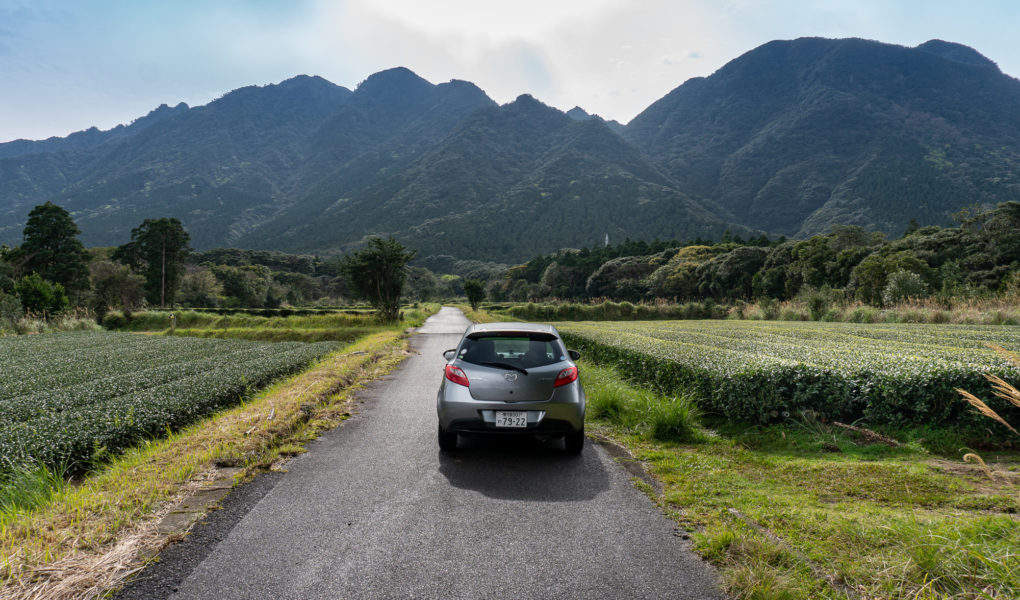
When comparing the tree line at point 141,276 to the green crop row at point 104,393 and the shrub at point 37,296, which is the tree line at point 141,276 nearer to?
the shrub at point 37,296

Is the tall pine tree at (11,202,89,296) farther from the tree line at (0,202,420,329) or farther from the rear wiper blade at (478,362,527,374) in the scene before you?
the rear wiper blade at (478,362,527,374)

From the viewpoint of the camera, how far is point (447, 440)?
543cm

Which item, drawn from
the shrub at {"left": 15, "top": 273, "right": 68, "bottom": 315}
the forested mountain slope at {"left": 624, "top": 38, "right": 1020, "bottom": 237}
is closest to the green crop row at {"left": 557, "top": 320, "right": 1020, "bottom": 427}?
the shrub at {"left": 15, "top": 273, "right": 68, "bottom": 315}

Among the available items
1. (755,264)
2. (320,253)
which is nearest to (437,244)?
(320,253)

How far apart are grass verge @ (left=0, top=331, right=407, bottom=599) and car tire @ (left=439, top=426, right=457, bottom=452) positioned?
1908 millimetres

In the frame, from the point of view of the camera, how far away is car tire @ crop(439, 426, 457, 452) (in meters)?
5.38

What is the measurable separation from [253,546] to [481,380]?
264 centimetres

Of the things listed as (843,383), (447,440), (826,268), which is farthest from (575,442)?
Result: (826,268)

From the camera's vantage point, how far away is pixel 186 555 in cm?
302

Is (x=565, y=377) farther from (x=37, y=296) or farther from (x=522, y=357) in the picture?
(x=37, y=296)

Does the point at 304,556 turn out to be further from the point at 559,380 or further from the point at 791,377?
the point at 791,377

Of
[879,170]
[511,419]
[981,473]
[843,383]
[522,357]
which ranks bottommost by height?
[981,473]

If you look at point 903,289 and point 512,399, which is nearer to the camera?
point 512,399

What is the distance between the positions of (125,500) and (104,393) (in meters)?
5.53
